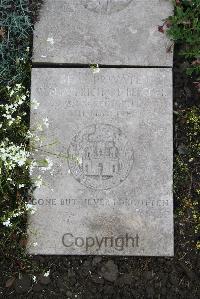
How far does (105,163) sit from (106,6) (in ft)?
4.68

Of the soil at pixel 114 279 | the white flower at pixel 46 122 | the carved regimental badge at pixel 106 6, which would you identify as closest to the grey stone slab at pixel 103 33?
the carved regimental badge at pixel 106 6

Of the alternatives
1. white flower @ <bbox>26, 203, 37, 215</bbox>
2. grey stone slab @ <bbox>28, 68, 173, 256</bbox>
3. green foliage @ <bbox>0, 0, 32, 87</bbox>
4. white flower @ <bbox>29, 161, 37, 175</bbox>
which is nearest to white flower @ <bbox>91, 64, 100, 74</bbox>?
grey stone slab @ <bbox>28, 68, 173, 256</bbox>

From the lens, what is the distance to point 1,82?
14.6 feet

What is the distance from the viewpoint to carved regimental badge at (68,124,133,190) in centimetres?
423

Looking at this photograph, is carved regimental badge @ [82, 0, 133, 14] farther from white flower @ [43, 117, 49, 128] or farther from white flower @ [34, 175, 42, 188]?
white flower @ [34, 175, 42, 188]

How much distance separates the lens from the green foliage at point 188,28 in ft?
14.4

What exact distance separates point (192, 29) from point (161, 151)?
3.76 feet

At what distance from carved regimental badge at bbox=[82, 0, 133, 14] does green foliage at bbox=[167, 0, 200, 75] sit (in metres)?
0.45

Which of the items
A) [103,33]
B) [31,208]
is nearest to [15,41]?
[103,33]

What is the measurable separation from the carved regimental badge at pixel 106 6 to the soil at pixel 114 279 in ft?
7.14

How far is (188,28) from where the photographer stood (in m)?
4.44

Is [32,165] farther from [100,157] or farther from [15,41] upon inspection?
[15,41]

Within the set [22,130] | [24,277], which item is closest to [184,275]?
[24,277]

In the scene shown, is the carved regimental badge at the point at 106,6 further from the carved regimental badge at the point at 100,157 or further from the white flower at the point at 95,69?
the carved regimental badge at the point at 100,157
